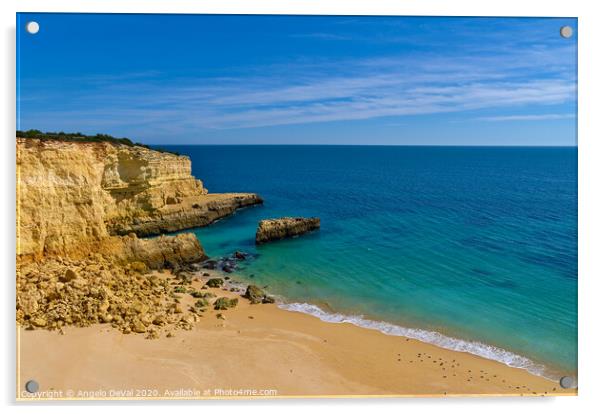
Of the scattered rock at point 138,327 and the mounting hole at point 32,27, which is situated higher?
the mounting hole at point 32,27

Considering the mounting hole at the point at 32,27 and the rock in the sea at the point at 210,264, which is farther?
the rock in the sea at the point at 210,264

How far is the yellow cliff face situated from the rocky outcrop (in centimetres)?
495

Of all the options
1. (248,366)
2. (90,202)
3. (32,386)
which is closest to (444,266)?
(248,366)

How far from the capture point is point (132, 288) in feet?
45.7

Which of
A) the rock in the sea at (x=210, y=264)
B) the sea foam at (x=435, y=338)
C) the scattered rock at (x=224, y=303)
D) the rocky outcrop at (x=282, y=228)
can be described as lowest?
the sea foam at (x=435, y=338)

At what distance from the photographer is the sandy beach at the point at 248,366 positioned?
895cm

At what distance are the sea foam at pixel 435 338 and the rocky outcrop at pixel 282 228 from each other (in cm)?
909

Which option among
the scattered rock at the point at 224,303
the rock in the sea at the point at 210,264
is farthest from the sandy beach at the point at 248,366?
the rock in the sea at the point at 210,264

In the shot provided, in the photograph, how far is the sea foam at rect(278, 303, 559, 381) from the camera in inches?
441

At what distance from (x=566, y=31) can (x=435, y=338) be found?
8092 mm

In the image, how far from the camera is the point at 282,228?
2467cm

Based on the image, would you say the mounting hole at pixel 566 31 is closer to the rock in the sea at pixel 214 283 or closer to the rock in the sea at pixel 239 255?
the rock in the sea at pixel 214 283

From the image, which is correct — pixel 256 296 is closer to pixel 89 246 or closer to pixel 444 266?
pixel 89 246
